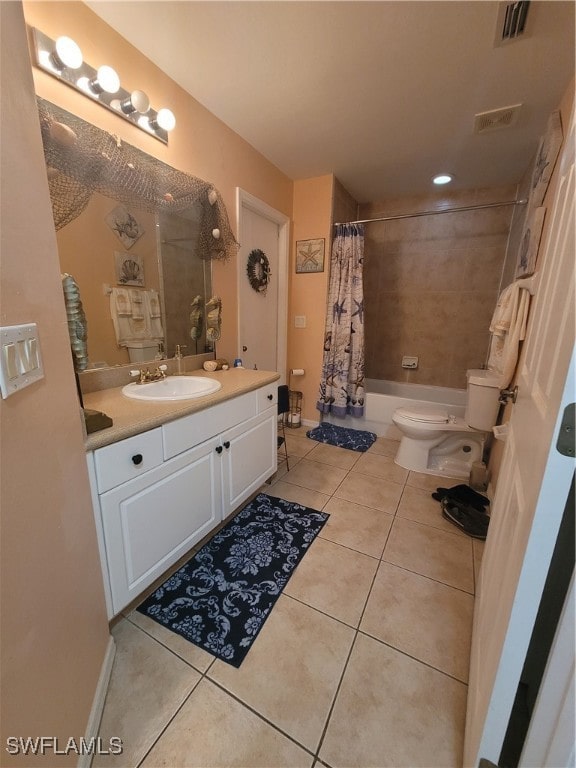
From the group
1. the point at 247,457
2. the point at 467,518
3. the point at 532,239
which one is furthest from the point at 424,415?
the point at 247,457

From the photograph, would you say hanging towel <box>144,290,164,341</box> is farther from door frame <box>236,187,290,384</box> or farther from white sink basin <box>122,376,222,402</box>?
door frame <box>236,187,290,384</box>

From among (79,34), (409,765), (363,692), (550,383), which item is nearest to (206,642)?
(363,692)

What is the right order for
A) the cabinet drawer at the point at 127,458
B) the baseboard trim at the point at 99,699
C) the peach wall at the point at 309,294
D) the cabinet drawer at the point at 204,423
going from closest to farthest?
the baseboard trim at the point at 99,699
the cabinet drawer at the point at 127,458
the cabinet drawer at the point at 204,423
the peach wall at the point at 309,294

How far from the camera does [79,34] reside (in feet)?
4.12

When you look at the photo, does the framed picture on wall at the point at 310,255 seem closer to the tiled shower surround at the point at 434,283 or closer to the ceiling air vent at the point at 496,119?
the tiled shower surround at the point at 434,283

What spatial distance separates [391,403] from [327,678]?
2.27 meters

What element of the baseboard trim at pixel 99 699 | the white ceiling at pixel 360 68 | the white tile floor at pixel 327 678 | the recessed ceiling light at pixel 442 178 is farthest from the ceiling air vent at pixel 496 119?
the baseboard trim at pixel 99 699

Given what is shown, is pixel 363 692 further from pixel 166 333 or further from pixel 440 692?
pixel 166 333

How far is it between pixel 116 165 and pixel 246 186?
1092 mm

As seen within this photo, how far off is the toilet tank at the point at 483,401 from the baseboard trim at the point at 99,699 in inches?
92.1

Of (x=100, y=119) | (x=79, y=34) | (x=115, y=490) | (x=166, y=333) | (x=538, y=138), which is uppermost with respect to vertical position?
(x=538, y=138)

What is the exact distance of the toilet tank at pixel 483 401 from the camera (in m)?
2.08

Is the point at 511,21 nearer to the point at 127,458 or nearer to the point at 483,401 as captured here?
the point at 483,401

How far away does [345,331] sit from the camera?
9.70 feet
